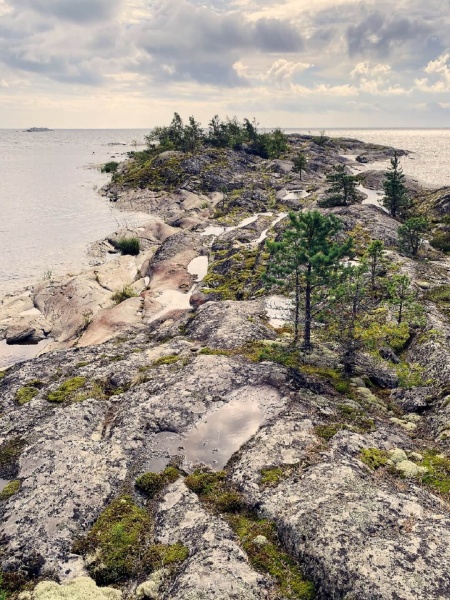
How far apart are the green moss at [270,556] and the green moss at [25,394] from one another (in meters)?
19.6

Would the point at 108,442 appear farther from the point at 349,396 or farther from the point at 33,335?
the point at 33,335

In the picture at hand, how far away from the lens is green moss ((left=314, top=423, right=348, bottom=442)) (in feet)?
81.0

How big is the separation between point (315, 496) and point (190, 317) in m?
28.0

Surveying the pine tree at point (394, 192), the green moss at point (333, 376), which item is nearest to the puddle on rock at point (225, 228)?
the pine tree at point (394, 192)

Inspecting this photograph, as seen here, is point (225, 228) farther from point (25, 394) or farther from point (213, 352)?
point (25, 394)

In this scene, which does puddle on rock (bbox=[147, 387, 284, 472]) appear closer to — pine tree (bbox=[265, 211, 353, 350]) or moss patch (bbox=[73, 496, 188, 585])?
moss patch (bbox=[73, 496, 188, 585])

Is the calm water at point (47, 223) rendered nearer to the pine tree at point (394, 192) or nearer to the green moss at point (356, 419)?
the green moss at point (356, 419)

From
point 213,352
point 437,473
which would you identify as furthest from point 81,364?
point 437,473

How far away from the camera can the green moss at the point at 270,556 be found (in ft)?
52.5

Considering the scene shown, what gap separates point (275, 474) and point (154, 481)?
21.3ft

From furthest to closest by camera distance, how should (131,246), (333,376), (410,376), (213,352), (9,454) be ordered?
1. (131,246)
2. (213,352)
3. (333,376)
4. (410,376)
5. (9,454)

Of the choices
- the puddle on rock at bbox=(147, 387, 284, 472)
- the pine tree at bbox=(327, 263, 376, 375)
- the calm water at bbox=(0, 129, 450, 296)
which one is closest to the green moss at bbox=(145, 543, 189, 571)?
the puddle on rock at bbox=(147, 387, 284, 472)

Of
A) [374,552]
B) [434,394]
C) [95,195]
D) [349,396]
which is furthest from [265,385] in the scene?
[95,195]

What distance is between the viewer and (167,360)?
34.8 m
